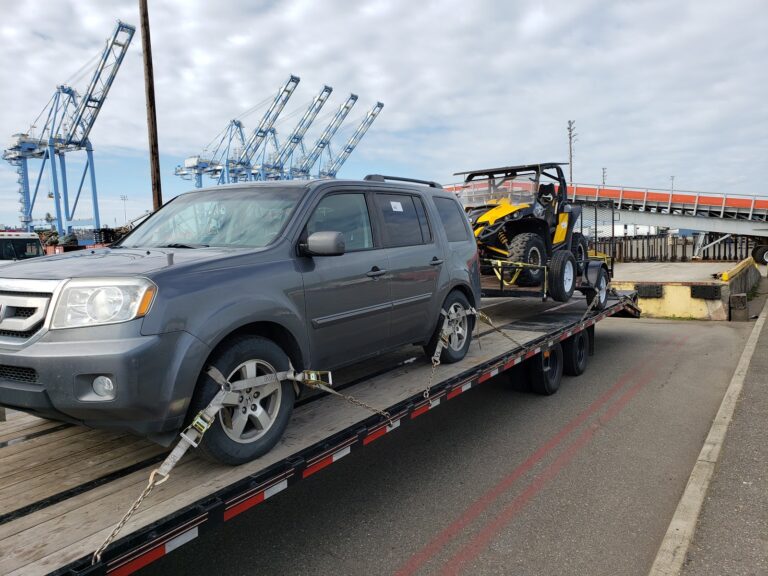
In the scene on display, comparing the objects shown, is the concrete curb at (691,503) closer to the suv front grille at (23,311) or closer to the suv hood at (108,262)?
the suv hood at (108,262)

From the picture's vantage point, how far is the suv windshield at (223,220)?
11.7ft

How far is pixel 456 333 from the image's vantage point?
5207mm

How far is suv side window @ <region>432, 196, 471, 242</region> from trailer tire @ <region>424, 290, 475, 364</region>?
0.58 m

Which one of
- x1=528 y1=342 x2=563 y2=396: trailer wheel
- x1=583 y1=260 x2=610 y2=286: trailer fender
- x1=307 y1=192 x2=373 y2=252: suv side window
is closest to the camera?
x1=307 y1=192 x2=373 y2=252: suv side window

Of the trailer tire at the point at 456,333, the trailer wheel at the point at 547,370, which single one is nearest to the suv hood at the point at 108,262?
the trailer tire at the point at 456,333

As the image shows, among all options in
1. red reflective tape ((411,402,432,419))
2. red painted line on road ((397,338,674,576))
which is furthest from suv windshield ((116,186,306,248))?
red painted line on road ((397,338,674,576))

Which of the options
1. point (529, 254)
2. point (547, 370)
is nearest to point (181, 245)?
point (547, 370)

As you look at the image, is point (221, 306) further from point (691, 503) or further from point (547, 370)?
point (547, 370)

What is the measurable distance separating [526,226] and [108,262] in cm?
685

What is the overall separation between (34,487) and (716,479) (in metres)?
4.47

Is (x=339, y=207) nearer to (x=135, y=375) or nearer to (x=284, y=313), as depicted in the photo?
(x=284, y=313)

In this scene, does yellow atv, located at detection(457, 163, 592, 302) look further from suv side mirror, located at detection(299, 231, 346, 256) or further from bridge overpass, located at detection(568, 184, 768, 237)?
bridge overpass, located at detection(568, 184, 768, 237)

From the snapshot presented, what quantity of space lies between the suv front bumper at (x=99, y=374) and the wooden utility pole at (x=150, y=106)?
12450 mm

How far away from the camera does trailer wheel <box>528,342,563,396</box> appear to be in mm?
6496
